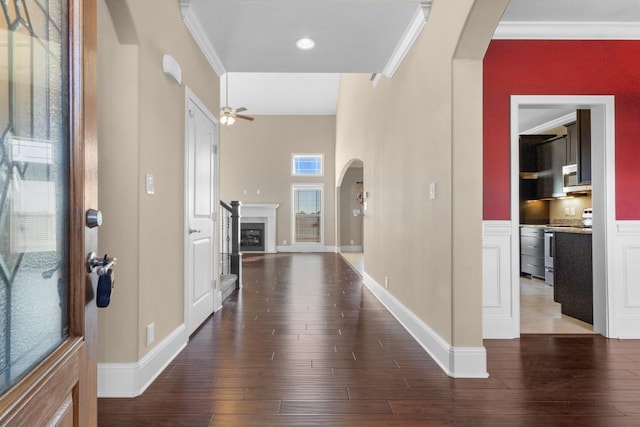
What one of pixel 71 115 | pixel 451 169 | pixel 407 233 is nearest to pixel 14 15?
pixel 71 115

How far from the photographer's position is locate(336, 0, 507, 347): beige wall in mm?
2371

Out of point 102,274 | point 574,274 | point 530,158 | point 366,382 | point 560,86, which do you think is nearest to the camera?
point 102,274

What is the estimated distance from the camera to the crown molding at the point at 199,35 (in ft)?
8.96

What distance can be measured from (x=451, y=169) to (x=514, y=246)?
135 cm

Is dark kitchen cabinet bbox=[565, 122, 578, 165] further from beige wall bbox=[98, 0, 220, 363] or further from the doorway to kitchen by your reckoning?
beige wall bbox=[98, 0, 220, 363]

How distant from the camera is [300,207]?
38.4 ft

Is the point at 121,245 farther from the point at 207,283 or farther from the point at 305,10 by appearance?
the point at 305,10

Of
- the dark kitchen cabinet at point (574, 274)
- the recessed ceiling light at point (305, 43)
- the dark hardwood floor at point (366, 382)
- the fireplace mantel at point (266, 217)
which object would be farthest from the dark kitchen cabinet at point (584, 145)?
the fireplace mantel at point (266, 217)

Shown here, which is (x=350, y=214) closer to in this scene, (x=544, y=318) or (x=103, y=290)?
(x=544, y=318)

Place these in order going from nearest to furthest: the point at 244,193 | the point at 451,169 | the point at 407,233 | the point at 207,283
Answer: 1. the point at 451,169
2. the point at 407,233
3. the point at 207,283
4. the point at 244,193

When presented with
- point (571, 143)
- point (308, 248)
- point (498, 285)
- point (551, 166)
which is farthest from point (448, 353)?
point (308, 248)

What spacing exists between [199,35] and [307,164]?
870cm

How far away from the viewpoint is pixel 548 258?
18.2 ft

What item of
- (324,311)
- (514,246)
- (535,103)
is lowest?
(324,311)
